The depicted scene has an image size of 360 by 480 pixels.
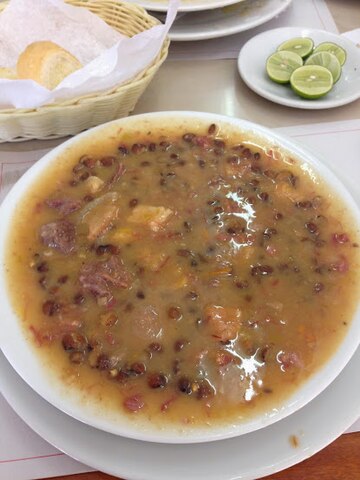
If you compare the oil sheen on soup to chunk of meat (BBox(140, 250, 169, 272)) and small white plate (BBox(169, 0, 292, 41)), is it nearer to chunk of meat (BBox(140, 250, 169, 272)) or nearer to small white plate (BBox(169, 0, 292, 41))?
chunk of meat (BBox(140, 250, 169, 272))

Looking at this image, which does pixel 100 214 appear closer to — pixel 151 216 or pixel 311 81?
pixel 151 216

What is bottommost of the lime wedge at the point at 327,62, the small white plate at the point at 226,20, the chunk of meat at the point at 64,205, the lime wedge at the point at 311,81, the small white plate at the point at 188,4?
the chunk of meat at the point at 64,205

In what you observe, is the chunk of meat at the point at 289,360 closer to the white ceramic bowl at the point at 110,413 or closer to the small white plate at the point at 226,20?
the white ceramic bowl at the point at 110,413

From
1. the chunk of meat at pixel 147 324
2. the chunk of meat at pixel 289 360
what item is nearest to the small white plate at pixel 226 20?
the chunk of meat at pixel 147 324

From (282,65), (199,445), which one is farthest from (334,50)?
(199,445)

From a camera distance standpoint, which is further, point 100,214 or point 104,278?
point 100,214

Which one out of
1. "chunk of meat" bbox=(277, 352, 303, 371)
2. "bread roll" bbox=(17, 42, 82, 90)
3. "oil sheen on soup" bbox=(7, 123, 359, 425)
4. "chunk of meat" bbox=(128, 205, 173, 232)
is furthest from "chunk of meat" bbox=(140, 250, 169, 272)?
"bread roll" bbox=(17, 42, 82, 90)
